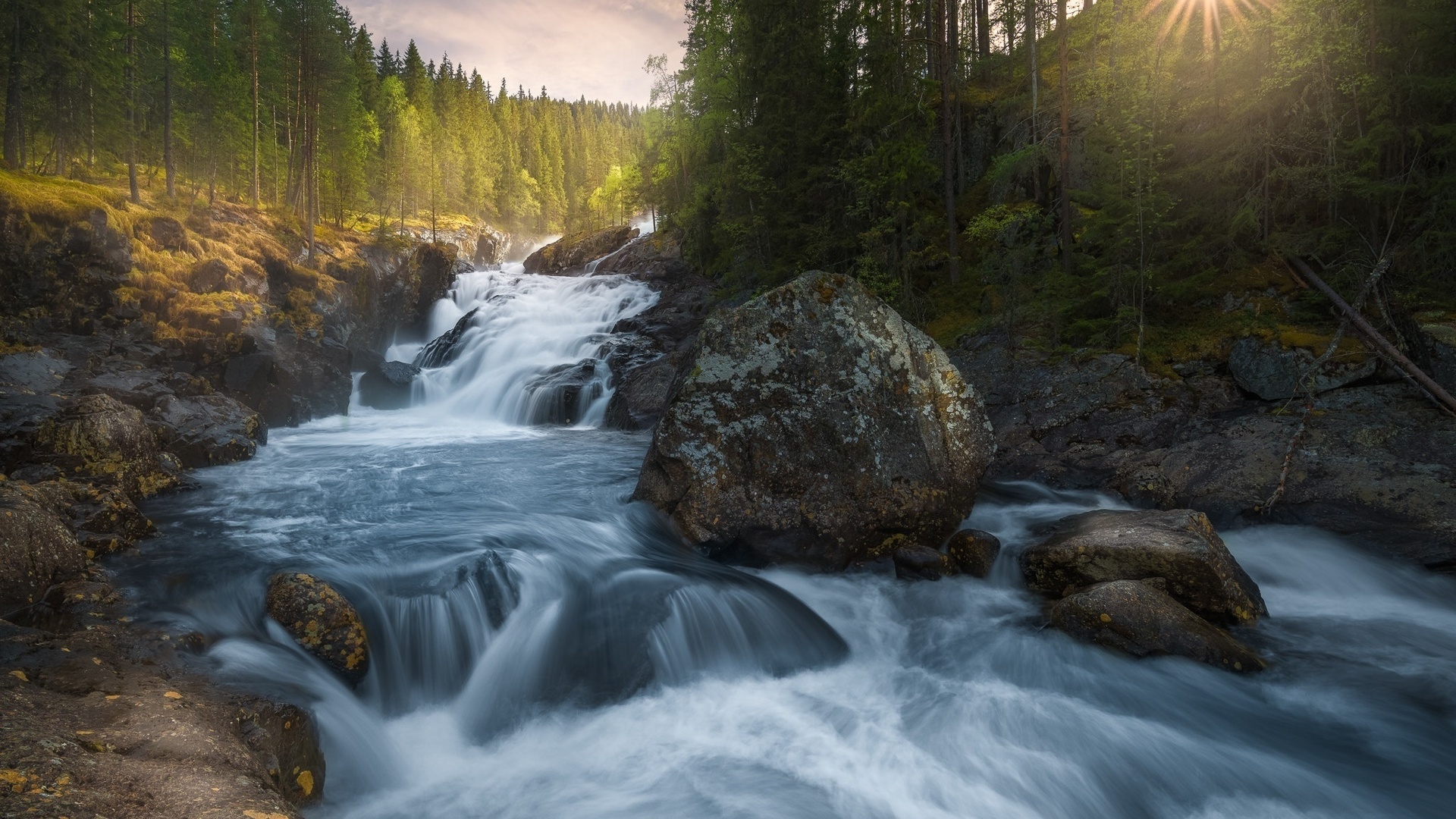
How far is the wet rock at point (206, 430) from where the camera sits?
12086 millimetres

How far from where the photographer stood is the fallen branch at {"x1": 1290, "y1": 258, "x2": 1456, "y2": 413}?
354 inches

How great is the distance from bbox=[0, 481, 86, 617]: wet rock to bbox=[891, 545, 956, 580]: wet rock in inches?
327

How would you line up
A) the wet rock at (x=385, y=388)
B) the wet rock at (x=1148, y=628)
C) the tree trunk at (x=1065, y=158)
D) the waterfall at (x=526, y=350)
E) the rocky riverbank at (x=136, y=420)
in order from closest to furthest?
the rocky riverbank at (x=136, y=420) < the wet rock at (x=1148, y=628) < the tree trunk at (x=1065, y=158) < the waterfall at (x=526, y=350) < the wet rock at (x=385, y=388)

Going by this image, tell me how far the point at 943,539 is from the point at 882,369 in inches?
96.5

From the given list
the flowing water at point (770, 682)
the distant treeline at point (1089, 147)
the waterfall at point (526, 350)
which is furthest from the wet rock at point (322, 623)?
the waterfall at point (526, 350)

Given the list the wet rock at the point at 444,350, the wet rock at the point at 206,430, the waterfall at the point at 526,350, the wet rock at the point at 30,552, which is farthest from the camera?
the wet rock at the point at 444,350

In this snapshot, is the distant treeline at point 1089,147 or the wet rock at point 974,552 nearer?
the wet rock at point 974,552

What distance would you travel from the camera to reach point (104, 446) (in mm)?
9273

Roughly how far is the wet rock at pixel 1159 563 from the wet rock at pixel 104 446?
12471 millimetres

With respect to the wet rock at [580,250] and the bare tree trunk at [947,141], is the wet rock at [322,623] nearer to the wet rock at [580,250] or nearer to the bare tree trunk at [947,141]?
the bare tree trunk at [947,141]

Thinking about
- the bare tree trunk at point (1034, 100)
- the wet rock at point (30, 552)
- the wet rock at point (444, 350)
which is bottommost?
the wet rock at point (30, 552)

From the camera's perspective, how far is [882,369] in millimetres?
8844

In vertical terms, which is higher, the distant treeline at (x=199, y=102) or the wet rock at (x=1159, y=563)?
the distant treeline at (x=199, y=102)

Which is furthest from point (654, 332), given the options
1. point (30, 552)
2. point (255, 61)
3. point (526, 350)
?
point (255, 61)
